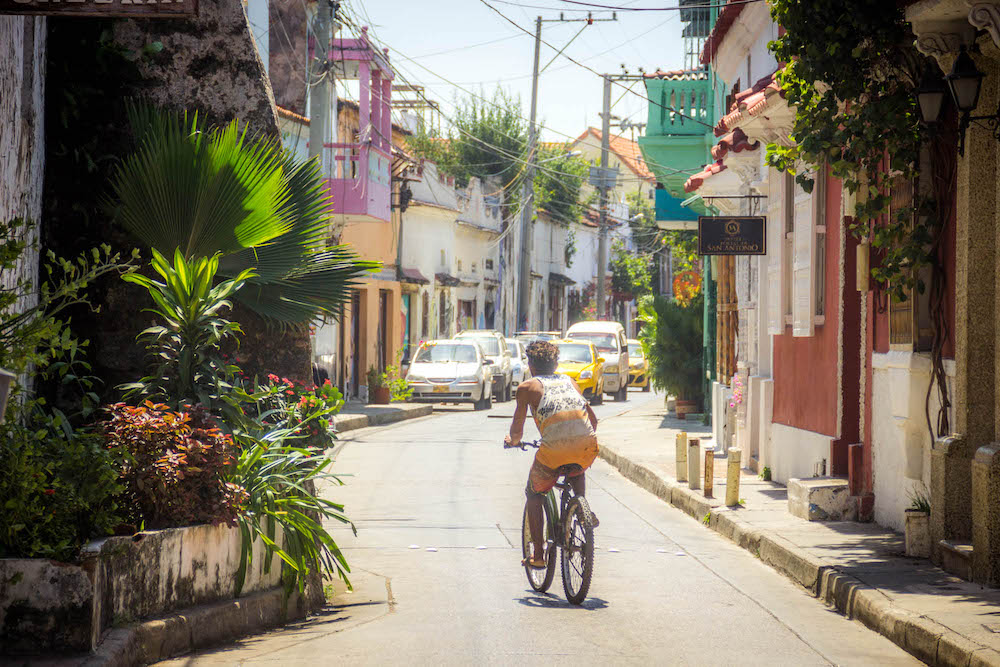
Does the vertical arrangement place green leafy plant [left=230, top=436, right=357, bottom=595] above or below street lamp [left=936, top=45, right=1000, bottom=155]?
below

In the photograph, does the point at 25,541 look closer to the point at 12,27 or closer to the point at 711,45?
the point at 12,27

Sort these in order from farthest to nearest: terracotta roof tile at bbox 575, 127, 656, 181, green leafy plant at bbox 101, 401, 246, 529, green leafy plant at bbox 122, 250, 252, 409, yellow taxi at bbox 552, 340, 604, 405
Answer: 1. terracotta roof tile at bbox 575, 127, 656, 181
2. yellow taxi at bbox 552, 340, 604, 405
3. green leafy plant at bbox 122, 250, 252, 409
4. green leafy plant at bbox 101, 401, 246, 529

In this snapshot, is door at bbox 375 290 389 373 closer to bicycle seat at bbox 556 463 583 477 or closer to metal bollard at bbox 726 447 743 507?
metal bollard at bbox 726 447 743 507

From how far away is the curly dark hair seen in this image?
8.84m

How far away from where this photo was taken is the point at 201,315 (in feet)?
25.9

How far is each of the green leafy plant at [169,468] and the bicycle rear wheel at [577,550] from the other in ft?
7.18

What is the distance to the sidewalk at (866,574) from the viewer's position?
6844 mm

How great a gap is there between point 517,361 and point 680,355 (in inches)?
522

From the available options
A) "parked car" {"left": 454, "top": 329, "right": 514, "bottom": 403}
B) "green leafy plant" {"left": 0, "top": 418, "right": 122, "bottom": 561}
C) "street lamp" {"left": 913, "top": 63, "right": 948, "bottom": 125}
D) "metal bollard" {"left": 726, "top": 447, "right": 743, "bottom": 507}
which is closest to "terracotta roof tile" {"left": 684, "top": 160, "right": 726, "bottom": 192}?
"metal bollard" {"left": 726, "top": 447, "right": 743, "bottom": 507}

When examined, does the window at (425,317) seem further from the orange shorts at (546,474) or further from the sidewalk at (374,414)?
the orange shorts at (546,474)

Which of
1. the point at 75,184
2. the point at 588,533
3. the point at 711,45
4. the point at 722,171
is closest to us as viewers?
the point at 588,533

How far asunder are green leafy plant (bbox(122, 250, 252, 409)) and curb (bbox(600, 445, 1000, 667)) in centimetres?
413

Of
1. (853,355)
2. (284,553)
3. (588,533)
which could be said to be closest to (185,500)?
(284,553)

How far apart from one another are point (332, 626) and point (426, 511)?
18.6 ft
